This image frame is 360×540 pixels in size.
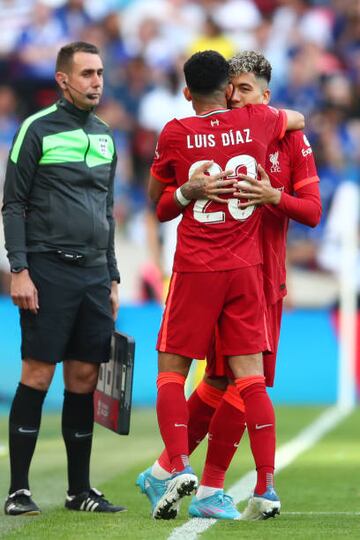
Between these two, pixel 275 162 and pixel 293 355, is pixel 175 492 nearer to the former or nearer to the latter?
pixel 275 162

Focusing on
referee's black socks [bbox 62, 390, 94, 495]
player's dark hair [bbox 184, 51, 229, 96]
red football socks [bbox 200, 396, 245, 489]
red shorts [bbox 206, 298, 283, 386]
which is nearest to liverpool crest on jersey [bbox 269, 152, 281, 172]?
player's dark hair [bbox 184, 51, 229, 96]

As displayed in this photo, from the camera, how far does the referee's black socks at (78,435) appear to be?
19.5ft

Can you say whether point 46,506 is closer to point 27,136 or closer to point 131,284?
point 27,136

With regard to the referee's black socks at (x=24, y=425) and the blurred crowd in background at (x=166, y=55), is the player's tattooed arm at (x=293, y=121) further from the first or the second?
the blurred crowd in background at (x=166, y=55)

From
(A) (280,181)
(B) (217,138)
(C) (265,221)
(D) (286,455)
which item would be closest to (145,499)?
(C) (265,221)

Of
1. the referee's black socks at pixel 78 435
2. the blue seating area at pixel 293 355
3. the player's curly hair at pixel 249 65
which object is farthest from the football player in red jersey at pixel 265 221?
the blue seating area at pixel 293 355

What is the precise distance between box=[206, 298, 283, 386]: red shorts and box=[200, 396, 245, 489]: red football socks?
15 centimetres

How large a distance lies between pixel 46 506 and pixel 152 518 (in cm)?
88

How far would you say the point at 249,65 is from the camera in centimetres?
559

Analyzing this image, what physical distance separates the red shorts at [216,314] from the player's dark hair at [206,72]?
780 mm

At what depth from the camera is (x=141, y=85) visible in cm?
1795

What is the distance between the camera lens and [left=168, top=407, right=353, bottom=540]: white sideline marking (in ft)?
16.3

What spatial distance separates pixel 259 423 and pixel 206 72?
1489 millimetres

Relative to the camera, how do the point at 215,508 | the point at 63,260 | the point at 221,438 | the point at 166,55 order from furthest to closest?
1. the point at 166,55
2. the point at 63,260
3. the point at 221,438
4. the point at 215,508
